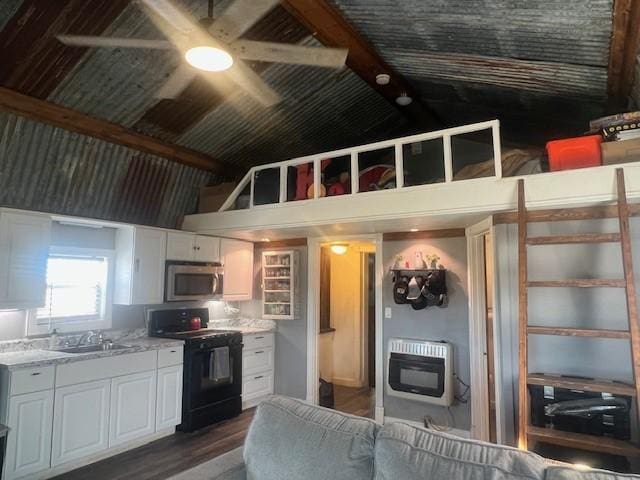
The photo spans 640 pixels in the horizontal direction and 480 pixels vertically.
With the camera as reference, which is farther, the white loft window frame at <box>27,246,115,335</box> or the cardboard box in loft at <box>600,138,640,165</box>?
the white loft window frame at <box>27,246,115,335</box>

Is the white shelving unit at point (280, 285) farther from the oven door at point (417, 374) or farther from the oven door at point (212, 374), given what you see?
the oven door at point (417, 374)

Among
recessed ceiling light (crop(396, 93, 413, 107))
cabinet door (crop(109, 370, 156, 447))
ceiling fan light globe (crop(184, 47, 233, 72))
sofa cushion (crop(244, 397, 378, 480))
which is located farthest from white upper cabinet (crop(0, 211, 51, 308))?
recessed ceiling light (crop(396, 93, 413, 107))

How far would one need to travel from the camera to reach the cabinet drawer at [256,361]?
494 centimetres

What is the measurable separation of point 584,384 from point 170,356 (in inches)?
137

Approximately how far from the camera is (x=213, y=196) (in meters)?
4.92

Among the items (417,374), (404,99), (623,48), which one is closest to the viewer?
(623,48)

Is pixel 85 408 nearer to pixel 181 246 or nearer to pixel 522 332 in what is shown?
pixel 181 246

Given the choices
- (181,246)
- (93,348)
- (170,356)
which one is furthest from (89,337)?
(181,246)

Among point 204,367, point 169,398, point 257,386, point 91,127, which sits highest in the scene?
point 91,127

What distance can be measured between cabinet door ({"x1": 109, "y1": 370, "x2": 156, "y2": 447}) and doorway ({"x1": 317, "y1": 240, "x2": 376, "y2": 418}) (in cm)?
262

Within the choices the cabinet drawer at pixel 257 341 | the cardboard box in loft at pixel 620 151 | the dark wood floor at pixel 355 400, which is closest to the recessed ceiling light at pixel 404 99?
the cardboard box in loft at pixel 620 151

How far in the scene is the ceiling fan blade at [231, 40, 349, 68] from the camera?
2223mm

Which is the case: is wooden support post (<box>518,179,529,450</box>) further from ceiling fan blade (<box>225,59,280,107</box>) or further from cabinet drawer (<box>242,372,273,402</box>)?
cabinet drawer (<box>242,372,273,402</box>)

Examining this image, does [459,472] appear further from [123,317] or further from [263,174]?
[123,317]
